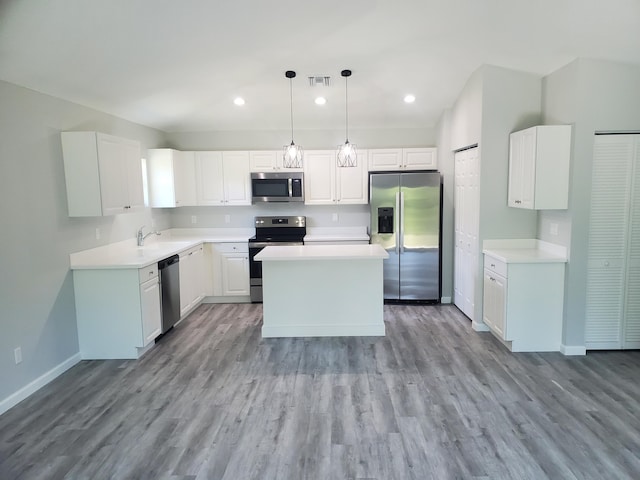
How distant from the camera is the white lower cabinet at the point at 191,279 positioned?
5.11 metres

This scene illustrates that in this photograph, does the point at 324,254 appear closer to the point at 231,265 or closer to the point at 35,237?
the point at 231,265

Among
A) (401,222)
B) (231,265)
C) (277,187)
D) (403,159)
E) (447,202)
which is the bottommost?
(231,265)

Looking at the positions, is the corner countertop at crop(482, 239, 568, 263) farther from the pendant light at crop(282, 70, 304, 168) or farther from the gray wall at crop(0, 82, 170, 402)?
the gray wall at crop(0, 82, 170, 402)

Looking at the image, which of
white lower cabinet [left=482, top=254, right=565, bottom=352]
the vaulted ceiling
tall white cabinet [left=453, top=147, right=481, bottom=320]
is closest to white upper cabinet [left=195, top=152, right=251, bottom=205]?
the vaulted ceiling

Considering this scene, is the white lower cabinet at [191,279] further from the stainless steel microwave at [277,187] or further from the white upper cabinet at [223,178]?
the stainless steel microwave at [277,187]

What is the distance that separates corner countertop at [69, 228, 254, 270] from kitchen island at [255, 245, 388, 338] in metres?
1.24

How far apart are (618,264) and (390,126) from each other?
3.56 meters

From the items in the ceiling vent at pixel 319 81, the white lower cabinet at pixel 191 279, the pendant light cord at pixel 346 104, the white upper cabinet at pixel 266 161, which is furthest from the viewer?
the white upper cabinet at pixel 266 161

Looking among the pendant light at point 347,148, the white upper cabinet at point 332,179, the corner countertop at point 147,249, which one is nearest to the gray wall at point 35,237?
the corner countertop at point 147,249

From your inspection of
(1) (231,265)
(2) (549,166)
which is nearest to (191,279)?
(1) (231,265)

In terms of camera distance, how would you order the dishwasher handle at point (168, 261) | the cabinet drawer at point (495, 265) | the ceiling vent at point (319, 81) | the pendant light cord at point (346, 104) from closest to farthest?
the cabinet drawer at point (495, 265) < the dishwasher handle at point (168, 261) < the ceiling vent at point (319, 81) < the pendant light cord at point (346, 104)

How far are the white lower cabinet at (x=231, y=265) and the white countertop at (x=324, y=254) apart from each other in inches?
51.8

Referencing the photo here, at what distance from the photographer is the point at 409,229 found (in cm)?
561

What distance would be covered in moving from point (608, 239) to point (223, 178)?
489cm
